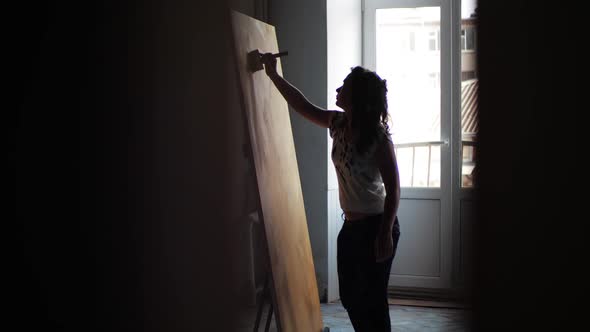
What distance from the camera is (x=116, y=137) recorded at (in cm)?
202

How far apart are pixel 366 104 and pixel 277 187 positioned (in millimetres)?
576

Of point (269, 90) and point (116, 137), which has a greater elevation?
point (269, 90)

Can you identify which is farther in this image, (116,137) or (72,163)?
(116,137)

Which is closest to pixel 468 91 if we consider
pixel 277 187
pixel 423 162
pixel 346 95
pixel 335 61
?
pixel 423 162

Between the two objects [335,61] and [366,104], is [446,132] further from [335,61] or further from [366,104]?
[366,104]

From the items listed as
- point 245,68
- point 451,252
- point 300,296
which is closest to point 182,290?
point 300,296

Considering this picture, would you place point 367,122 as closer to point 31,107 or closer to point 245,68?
point 245,68

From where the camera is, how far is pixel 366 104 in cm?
252

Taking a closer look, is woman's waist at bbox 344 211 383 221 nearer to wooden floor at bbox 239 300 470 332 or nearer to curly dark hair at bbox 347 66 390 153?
curly dark hair at bbox 347 66 390 153

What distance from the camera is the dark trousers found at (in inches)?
98.0

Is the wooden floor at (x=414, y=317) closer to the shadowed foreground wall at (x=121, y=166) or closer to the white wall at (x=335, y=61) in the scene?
the white wall at (x=335, y=61)

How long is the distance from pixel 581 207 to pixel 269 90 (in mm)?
1542

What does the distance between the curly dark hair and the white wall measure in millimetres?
1499

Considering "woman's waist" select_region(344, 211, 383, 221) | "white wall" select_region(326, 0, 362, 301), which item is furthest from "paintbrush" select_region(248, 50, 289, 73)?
"white wall" select_region(326, 0, 362, 301)
